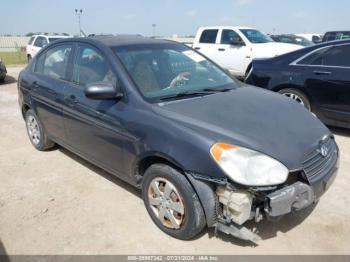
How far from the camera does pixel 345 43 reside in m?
5.34

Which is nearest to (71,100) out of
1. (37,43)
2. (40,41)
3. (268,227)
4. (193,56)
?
(193,56)

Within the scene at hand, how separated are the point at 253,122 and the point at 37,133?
3524 millimetres

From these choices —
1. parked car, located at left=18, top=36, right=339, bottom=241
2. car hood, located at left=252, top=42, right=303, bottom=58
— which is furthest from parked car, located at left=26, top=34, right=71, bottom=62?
parked car, located at left=18, top=36, right=339, bottom=241

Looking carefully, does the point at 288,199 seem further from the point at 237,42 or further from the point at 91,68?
the point at 237,42

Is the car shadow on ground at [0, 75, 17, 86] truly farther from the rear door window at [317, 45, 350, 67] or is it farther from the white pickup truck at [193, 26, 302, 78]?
the rear door window at [317, 45, 350, 67]

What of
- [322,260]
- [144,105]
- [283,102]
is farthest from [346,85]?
[144,105]

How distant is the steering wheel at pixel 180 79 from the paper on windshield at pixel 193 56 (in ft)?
1.47

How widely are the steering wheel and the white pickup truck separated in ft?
22.5

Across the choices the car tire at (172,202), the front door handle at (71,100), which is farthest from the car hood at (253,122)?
the front door handle at (71,100)

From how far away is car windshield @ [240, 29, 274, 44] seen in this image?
10398 mm

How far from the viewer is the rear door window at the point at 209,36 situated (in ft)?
35.9

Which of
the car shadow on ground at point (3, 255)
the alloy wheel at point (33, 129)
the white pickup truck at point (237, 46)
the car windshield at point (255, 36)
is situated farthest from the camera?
the car windshield at point (255, 36)

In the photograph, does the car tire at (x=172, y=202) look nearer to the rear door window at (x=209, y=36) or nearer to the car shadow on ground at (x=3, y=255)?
the car shadow on ground at (x=3, y=255)

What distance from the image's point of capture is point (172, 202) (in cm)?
279
